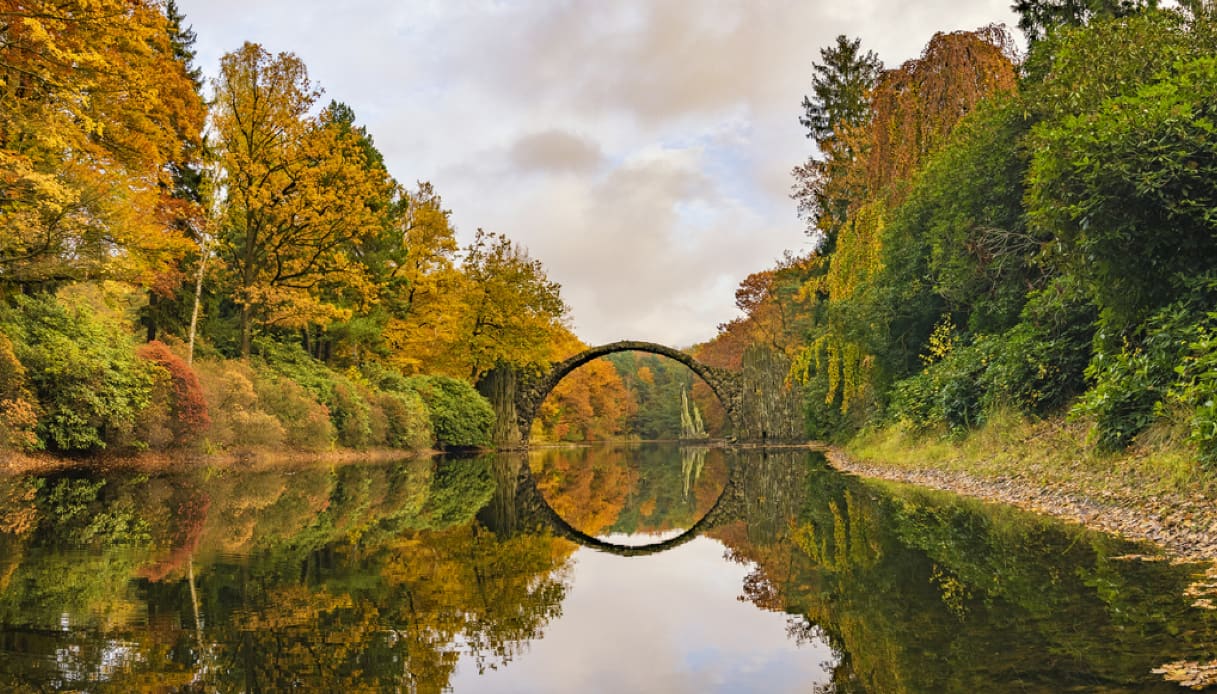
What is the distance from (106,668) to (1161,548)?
6.27 metres

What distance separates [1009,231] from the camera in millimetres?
15492

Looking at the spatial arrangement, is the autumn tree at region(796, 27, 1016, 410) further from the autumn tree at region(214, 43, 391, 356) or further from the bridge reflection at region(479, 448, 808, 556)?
the autumn tree at region(214, 43, 391, 356)

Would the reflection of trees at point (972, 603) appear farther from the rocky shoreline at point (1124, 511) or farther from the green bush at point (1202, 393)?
the green bush at point (1202, 393)

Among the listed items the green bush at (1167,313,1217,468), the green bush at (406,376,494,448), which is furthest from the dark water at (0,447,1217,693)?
the green bush at (406,376,494,448)

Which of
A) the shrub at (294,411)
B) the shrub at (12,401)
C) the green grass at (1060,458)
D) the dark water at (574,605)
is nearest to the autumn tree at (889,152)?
the green grass at (1060,458)

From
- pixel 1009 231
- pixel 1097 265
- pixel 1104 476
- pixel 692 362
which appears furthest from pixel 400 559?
pixel 692 362

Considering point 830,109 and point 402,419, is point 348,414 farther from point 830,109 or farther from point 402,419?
point 830,109

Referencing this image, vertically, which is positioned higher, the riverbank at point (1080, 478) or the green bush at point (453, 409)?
the green bush at point (453, 409)

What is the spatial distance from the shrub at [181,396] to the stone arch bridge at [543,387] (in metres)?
19.3

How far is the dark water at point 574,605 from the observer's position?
2.99 m

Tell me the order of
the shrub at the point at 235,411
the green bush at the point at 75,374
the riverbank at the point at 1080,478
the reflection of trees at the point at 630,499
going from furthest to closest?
the shrub at the point at 235,411 < the green bush at the point at 75,374 < the reflection of trees at the point at 630,499 < the riverbank at the point at 1080,478

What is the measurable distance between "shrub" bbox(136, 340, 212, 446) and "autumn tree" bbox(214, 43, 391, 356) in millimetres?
4560

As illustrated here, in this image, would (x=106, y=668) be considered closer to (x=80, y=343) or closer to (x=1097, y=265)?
(x=1097, y=265)

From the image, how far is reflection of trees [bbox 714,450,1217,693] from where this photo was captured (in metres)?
2.92
